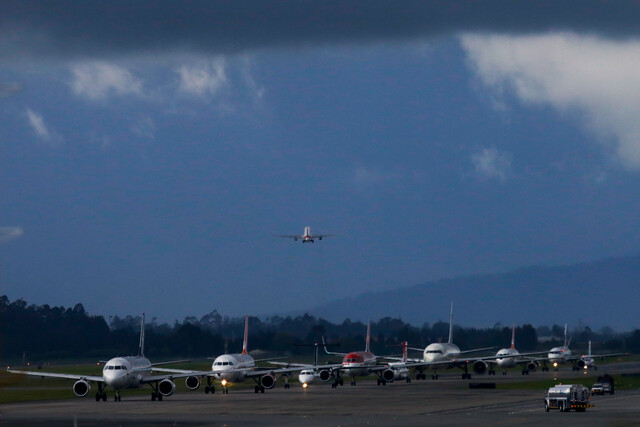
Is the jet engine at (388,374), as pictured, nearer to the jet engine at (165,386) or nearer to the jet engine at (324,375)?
the jet engine at (324,375)

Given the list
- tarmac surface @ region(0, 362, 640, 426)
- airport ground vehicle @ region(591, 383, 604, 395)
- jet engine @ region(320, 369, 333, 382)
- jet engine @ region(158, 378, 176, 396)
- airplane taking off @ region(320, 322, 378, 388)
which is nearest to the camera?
tarmac surface @ region(0, 362, 640, 426)

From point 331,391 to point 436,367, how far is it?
35251 millimetres

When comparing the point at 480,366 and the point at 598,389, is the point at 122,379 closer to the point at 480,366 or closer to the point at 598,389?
the point at 598,389

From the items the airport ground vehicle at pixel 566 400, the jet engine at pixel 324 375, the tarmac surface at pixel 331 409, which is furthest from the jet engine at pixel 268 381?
the airport ground vehicle at pixel 566 400

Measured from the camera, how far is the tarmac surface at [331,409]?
61094 millimetres

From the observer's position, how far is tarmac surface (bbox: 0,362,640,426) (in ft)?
200

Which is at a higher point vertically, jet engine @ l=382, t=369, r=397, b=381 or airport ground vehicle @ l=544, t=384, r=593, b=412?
airport ground vehicle @ l=544, t=384, r=593, b=412

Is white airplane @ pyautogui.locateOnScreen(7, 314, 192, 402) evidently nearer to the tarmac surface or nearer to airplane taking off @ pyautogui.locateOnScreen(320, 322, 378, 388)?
the tarmac surface

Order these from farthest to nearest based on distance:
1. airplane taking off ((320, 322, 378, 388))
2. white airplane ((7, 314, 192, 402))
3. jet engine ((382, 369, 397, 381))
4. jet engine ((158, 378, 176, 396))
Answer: jet engine ((382, 369, 397, 381)) < airplane taking off ((320, 322, 378, 388)) < jet engine ((158, 378, 176, 396)) < white airplane ((7, 314, 192, 402))

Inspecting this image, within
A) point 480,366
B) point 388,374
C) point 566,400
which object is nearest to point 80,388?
point 566,400

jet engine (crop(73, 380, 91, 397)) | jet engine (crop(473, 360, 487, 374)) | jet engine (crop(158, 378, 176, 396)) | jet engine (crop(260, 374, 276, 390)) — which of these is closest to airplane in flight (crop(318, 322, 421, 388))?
jet engine (crop(473, 360, 487, 374))

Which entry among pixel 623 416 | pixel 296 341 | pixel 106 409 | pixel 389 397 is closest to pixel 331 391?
pixel 389 397

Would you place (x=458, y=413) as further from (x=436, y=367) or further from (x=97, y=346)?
(x=97, y=346)

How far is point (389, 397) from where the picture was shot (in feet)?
295
